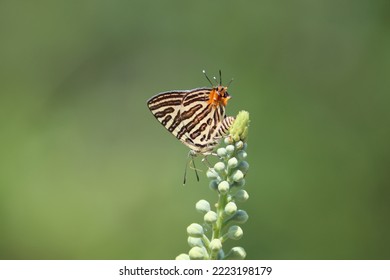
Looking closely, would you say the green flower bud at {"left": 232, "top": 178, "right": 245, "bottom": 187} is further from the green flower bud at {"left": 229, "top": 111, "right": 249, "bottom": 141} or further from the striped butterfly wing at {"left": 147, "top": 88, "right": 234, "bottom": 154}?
the striped butterfly wing at {"left": 147, "top": 88, "right": 234, "bottom": 154}

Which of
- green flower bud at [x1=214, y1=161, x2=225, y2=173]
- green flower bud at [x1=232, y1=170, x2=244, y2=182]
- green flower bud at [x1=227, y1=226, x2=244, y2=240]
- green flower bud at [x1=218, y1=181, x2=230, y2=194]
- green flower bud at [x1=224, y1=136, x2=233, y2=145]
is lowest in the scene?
green flower bud at [x1=227, y1=226, x2=244, y2=240]

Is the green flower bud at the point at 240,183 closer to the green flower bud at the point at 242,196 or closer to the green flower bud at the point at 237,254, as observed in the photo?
the green flower bud at the point at 242,196

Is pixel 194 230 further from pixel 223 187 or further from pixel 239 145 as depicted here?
pixel 239 145

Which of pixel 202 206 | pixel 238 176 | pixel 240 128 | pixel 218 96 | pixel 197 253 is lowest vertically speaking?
pixel 197 253

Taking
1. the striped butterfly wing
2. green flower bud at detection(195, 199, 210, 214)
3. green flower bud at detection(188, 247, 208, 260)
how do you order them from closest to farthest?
green flower bud at detection(188, 247, 208, 260), green flower bud at detection(195, 199, 210, 214), the striped butterfly wing

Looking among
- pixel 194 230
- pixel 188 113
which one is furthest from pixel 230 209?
pixel 188 113

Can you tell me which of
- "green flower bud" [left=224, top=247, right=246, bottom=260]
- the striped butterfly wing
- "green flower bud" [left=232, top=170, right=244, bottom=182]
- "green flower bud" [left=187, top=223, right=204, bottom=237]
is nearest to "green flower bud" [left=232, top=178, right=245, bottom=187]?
"green flower bud" [left=232, top=170, right=244, bottom=182]

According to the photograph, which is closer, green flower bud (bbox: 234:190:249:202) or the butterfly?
green flower bud (bbox: 234:190:249:202)
